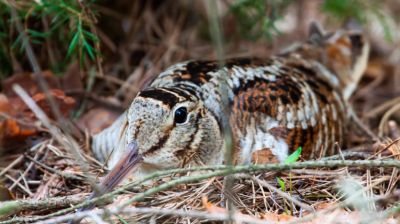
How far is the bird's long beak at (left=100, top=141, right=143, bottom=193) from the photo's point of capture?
2.67 meters

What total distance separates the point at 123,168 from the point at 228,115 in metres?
0.54

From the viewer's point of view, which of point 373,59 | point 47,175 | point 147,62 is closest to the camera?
point 47,175

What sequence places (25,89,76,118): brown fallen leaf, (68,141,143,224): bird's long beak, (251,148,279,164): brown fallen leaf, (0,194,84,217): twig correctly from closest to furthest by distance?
(0,194,84,217): twig < (68,141,143,224): bird's long beak < (251,148,279,164): brown fallen leaf < (25,89,76,118): brown fallen leaf

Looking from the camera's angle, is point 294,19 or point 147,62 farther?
point 294,19

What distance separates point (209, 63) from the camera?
135 inches

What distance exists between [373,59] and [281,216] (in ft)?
10.3

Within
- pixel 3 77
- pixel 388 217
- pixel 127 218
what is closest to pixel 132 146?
pixel 127 218

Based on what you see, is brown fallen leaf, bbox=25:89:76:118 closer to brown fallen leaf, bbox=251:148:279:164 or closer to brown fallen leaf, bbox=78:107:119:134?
brown fallen leaf, bbox=78:107:119:134

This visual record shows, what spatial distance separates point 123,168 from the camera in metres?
2.72

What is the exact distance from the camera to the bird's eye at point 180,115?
2807 millimetres

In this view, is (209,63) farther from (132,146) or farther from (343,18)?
(343,18)

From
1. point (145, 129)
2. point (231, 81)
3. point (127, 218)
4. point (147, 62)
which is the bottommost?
point (127, 218)

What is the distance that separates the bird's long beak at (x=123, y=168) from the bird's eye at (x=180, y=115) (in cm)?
23

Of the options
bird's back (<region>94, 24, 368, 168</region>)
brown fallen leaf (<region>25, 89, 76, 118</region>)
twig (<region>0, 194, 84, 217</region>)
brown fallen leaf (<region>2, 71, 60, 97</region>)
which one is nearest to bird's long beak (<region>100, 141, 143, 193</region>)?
twig (<region>0, 194, 84, 217</region>)
